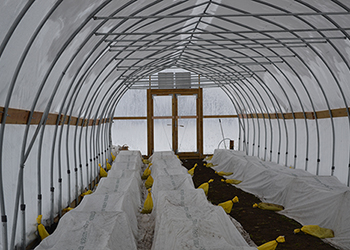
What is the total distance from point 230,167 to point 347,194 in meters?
7.74

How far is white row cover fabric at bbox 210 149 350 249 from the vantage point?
7383mm

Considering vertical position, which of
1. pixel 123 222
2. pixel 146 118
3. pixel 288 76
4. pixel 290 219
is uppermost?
pixel 288 76

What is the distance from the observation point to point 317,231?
756 centimetres

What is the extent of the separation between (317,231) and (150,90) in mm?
14672

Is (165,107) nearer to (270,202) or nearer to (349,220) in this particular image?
(270,202)

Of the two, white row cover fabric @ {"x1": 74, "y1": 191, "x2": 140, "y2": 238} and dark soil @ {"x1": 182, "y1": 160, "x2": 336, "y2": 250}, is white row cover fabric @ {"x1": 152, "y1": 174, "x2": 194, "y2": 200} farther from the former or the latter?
white row cover fabric @ {"x1": 74, "y1": 191, "x2": 140, "y2": 238}

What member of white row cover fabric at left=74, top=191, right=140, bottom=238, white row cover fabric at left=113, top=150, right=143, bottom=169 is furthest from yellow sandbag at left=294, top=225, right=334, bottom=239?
white row cover fabric at left=113, top=150, right=143, bottom=169

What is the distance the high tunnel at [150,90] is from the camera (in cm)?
603

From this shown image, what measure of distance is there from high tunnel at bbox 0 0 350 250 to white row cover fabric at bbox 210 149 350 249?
159cm

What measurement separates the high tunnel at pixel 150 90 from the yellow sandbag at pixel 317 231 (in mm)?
3319

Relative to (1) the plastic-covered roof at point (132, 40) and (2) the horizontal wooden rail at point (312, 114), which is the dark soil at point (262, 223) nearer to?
(2) the horizontal wooden rail at point (312, 114)

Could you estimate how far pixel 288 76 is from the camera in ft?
42.6

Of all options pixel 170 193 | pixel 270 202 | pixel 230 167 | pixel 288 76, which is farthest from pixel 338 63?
pixel 230 167

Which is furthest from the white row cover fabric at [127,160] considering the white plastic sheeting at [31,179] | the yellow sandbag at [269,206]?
the yellow sandbag at [269,206]
